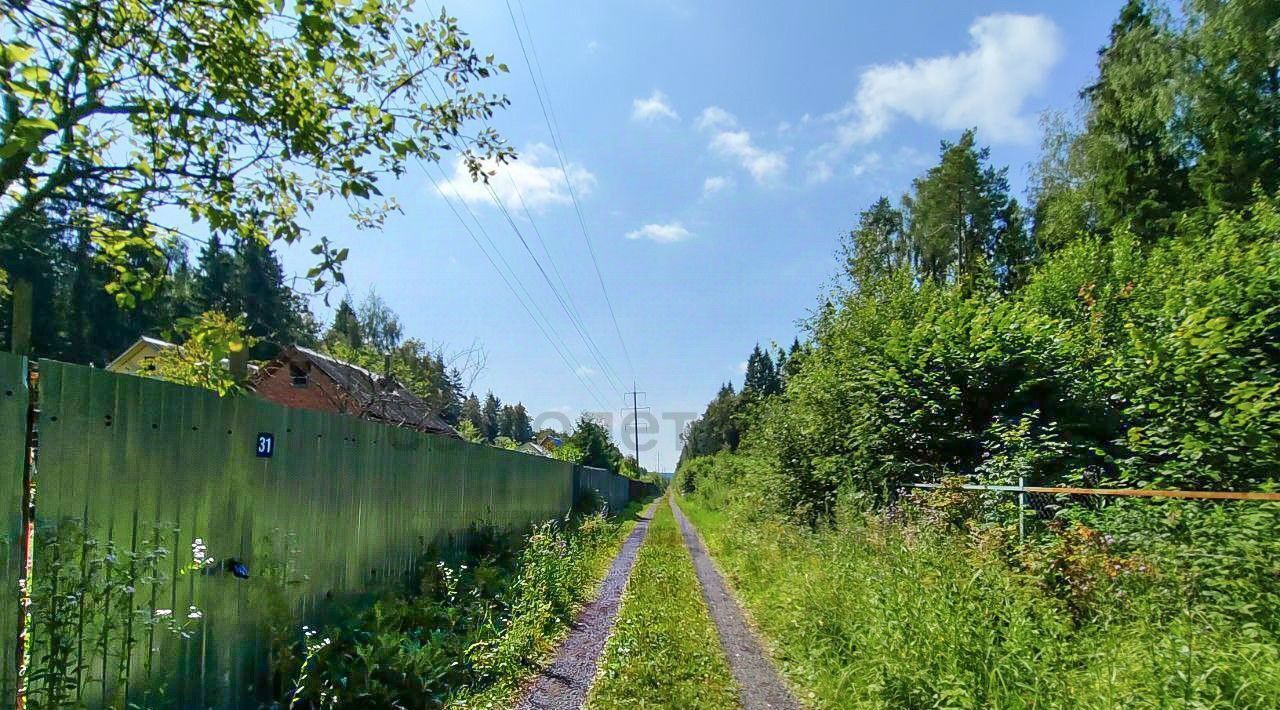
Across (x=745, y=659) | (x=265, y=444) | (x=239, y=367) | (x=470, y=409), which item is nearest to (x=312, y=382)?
(x=470, y=409)

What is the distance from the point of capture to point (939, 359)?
7766mm

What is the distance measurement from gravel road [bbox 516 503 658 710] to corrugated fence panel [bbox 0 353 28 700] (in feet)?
9.30

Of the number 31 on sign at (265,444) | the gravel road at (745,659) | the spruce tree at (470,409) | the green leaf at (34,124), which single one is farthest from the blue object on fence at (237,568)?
the spruce tree at (470,409)

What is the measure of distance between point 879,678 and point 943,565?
1.22 metres

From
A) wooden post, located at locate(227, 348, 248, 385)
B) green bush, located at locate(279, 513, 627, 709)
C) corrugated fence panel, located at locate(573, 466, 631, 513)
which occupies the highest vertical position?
wooden post, located at locate(227, 348, 248, 385)

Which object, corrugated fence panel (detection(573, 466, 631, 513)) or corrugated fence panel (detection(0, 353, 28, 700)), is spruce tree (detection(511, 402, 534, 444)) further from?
corrugated fence panel (detection(0, 353, 28, 700))

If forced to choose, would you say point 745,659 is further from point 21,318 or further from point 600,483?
point 600,483

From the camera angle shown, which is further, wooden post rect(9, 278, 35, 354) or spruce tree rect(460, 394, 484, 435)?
spruce tree rect(460, 394, 484, 435)

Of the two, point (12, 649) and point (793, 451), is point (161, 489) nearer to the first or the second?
point (12, 649)

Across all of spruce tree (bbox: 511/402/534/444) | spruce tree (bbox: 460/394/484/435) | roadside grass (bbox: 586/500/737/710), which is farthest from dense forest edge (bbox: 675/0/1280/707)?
spruce tree (bbox: 511/402/534/444)

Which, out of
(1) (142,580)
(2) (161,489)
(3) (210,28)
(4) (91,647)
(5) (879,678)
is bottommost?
(5) (879,678)

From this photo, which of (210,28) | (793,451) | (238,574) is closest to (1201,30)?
(793,451)

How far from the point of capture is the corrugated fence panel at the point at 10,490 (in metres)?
2.38

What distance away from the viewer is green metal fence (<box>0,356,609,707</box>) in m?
2.56
